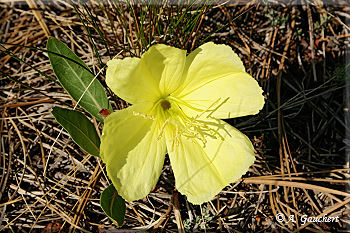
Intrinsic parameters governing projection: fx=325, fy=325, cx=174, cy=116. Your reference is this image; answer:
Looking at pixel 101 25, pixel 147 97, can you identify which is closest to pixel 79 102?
pixel 147 97

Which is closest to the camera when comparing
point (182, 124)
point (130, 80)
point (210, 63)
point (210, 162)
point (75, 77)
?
point (130, 80)

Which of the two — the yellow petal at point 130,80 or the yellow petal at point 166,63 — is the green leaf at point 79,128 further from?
the yellow petal at point 166,63

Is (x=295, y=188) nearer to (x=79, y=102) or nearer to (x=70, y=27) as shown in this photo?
(x=79, y=102)

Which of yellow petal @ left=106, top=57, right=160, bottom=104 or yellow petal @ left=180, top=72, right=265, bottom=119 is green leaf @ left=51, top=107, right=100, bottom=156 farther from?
yellow petal @ left=180, top=72, right=265, bottom=119

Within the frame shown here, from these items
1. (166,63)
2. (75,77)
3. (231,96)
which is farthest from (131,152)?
(75,77)

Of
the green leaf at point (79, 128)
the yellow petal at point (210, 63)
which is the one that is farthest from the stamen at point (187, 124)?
the green leaf at point (79, 128)

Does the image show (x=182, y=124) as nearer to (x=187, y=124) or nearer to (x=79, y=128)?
(x=187, y=124)
